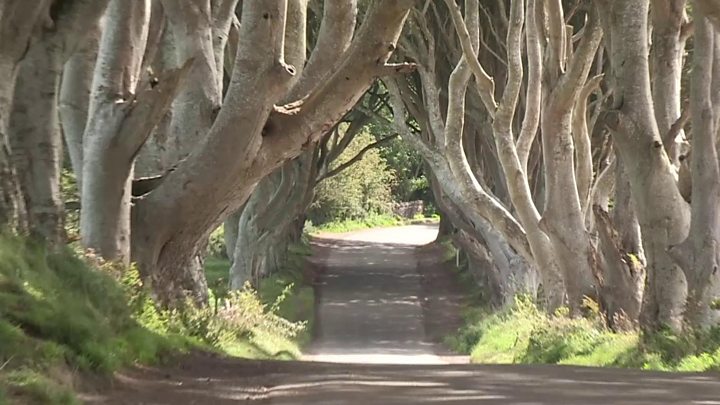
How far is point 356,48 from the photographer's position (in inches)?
435

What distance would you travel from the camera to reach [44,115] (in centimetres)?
899

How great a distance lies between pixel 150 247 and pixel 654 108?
6713 mm

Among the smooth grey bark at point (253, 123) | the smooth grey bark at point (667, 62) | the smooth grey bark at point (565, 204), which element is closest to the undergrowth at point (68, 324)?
the smooth grey bark at point (253, 123)

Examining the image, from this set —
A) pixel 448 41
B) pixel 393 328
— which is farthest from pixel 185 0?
pixel 393 328

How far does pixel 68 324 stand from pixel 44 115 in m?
2.45

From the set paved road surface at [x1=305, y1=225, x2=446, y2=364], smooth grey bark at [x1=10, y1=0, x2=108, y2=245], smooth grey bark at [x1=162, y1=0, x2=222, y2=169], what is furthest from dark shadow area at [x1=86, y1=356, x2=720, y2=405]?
paved road surface at [x1=305, y1=225, x2=446, y2=364]

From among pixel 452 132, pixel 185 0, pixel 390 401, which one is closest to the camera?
pixel 390 401

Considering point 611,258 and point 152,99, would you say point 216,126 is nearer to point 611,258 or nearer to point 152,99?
point 152,99

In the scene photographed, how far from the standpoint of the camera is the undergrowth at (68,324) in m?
6.19

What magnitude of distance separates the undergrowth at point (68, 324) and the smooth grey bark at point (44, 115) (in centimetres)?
44

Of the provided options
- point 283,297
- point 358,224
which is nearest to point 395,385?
point 283,297

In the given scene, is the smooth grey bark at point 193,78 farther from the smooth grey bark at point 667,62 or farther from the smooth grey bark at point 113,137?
the smooth grey bark at point 667,62

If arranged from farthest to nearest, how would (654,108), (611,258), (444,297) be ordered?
1. (444,297)
2. (611,258)
3. (654,108)

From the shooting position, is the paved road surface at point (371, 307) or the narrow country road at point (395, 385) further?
the paved road surface at point (371, 307)
